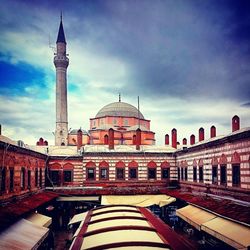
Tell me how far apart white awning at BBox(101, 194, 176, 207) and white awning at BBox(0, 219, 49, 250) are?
7.89 m

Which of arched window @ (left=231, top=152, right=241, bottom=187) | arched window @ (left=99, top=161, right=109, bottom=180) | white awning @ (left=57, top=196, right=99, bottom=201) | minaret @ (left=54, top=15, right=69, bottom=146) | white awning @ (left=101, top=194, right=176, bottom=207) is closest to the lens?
arched window @ (left=231, top=152, right=241, bottom=187)

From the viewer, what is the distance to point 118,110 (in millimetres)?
37875

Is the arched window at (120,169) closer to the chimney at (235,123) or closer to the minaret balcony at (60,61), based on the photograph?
the chimney at (235,123)

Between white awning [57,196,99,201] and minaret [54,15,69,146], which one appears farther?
minaret [54,15,69,146]

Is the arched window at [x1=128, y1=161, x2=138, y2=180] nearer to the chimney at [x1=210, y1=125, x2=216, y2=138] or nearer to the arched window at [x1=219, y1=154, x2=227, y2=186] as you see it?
the chimney at [x1=210, y1=125, x2=216, y2=138]

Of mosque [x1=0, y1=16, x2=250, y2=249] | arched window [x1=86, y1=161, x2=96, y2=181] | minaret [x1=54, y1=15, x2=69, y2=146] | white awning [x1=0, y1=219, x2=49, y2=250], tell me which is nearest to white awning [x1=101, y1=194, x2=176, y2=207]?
mosque [x1=0, y1=16, x2=250, y2=249]

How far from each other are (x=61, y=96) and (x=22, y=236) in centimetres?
2475

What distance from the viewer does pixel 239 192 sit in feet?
47.7

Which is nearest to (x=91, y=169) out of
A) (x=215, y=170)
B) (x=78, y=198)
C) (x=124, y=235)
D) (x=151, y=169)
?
(x=78, y=198)

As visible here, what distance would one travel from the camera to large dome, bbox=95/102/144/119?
123ft

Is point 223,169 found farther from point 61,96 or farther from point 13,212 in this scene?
point 61,96

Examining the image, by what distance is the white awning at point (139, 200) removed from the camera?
65.0ft

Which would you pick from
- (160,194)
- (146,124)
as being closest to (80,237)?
(160,194)

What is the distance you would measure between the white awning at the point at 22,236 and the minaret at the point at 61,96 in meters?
22.1
